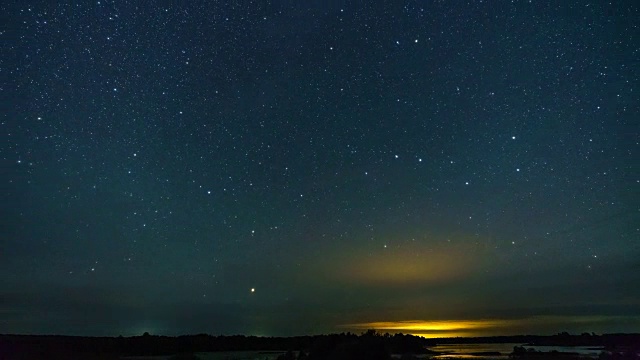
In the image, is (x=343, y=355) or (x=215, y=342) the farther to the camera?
(x=215, y=342)

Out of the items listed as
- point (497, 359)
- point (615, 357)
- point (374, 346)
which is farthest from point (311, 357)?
point (615, 357)

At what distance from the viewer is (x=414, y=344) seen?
5209 cm

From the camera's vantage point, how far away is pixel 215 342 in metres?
83.5

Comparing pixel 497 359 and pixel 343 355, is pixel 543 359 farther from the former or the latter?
pixel 343 355

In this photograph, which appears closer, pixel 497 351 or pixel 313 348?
pixel 313 348

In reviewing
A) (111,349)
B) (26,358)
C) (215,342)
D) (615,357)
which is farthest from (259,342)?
(615,357)

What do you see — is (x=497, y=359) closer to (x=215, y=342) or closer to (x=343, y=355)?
(x=343, y=355)

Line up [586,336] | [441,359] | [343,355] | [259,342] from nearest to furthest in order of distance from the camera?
1. [343,355]
2. [441,359]
3. [586,336]
4. [259,342]

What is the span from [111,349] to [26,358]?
68.8 ft

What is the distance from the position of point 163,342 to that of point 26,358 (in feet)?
94.7

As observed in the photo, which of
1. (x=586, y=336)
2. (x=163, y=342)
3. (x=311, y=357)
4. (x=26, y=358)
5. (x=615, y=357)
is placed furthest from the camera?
(x=586, y=336)

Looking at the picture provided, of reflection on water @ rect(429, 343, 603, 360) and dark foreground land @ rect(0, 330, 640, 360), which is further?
reflection on water @ rect(429, 343, 603, 360)

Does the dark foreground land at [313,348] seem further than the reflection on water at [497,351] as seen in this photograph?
No

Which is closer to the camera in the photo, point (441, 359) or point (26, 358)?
point (441, 359)
